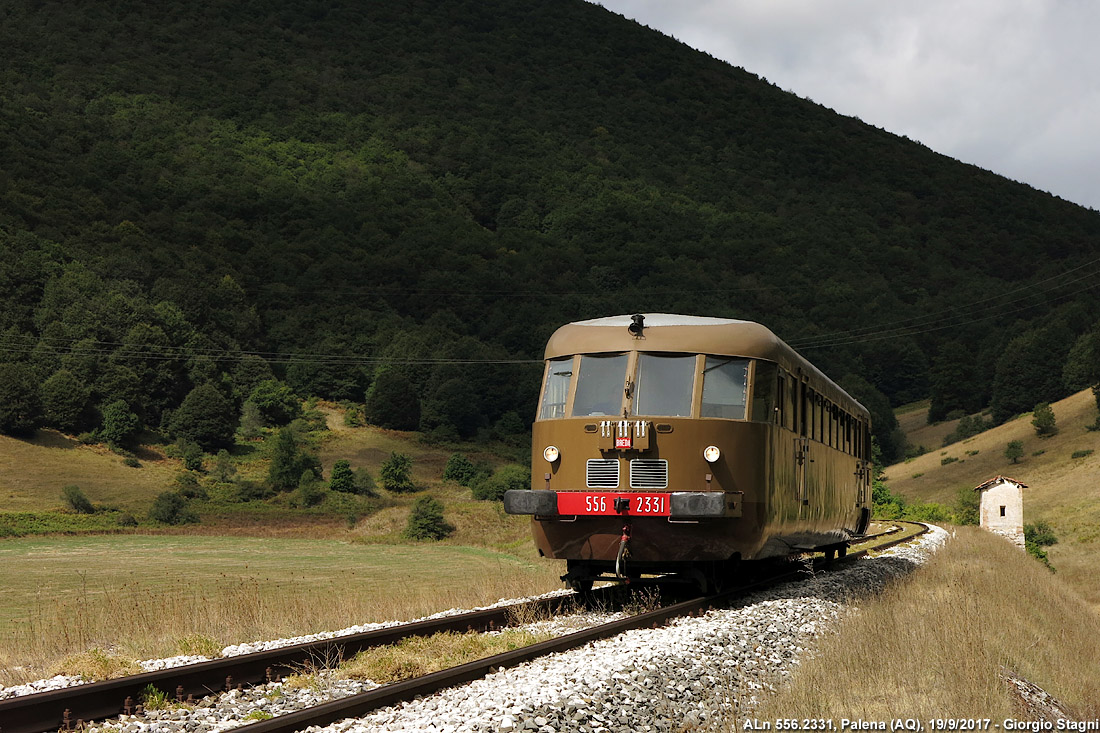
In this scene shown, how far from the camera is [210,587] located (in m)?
27.5

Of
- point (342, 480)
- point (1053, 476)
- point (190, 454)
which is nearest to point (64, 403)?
point (190, 454)

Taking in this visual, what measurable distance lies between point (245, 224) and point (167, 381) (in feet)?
210

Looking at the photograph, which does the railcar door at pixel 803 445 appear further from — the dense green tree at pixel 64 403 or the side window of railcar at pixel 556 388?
the dense green tree at pixel 64 403

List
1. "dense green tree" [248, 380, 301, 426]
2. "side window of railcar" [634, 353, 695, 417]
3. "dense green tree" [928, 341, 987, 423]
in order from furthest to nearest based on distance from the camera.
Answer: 1. "dense green tree" [928, 341, 987, 423]
2. "dense green tree" [248, 380, 301, 426]
3. "side window of railcar" [634, 353, 695, 417]

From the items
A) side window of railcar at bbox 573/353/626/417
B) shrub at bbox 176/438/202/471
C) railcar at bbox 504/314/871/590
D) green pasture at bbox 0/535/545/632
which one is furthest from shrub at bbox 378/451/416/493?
side window of railcar at bbox 573/353/626/417

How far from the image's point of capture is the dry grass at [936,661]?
8859mm

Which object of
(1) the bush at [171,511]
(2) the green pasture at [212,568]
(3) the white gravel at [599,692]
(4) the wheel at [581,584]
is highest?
(1) the bush at [171,511]

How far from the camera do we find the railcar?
13500 mm

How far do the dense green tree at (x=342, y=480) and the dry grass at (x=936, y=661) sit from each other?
2341 inches

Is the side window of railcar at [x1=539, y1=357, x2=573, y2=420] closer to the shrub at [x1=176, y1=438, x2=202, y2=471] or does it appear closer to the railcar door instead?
the railcar door

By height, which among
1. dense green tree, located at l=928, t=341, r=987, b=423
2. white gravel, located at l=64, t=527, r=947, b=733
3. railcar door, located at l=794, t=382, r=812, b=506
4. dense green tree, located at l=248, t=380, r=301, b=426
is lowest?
white gravel, located at l=64, t=527, r=947, b=733

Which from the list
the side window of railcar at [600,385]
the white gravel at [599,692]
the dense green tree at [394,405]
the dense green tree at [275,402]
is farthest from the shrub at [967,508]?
the dense green tree at [275,402]

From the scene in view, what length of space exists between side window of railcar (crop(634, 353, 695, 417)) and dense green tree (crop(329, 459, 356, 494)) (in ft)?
206

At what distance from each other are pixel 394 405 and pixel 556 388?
9581 centimetres
